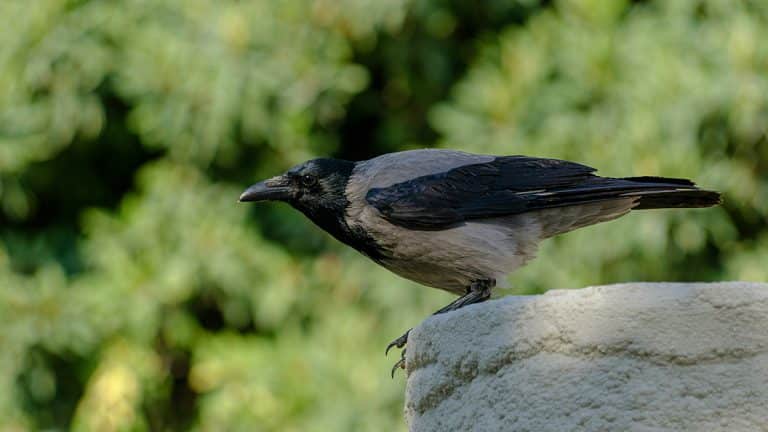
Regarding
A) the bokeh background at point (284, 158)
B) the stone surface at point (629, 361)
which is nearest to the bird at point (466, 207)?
the stone surface at point (629, 361)

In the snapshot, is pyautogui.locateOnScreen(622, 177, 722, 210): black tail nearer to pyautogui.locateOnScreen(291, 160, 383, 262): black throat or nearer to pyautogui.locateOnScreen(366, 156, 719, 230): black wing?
pyautogui.locateOnScreen(366, 156, 719, 230): black wing

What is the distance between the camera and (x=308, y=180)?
5.04 m

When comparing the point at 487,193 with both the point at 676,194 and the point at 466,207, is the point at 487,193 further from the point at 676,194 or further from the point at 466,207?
the point at 676,194

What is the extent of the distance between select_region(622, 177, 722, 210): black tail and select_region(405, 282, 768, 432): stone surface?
1495 mm

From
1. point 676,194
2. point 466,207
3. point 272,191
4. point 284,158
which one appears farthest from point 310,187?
point 284,158

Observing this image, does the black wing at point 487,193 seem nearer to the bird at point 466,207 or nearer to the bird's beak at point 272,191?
the bird at point 466,207

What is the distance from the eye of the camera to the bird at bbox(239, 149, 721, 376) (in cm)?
465

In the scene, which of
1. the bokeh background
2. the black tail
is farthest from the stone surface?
the bokeh background

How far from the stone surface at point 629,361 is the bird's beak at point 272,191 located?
202 cm

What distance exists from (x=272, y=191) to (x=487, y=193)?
90cm

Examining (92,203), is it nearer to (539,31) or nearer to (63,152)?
(63,152)

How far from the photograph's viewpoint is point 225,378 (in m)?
7.89

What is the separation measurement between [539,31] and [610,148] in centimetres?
119

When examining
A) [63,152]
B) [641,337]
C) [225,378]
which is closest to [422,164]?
[641,337]
